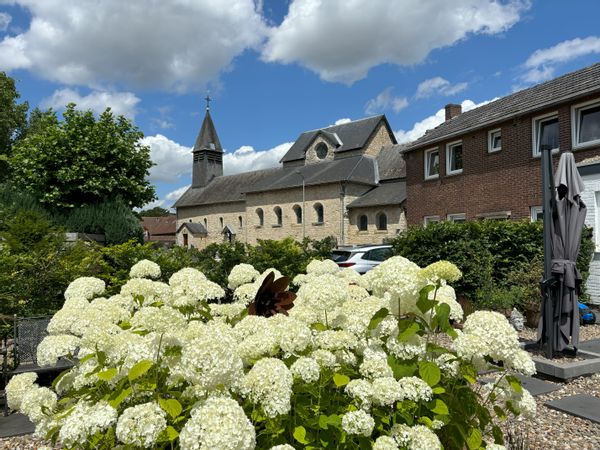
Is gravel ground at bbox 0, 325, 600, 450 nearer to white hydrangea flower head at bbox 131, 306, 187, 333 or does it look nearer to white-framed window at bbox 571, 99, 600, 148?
white hydrangea flower head at bbox 131, 306, 187, 333

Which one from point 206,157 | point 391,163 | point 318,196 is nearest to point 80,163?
point 318,196

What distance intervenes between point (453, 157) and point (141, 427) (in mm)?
17938

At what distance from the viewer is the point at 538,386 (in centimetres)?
504

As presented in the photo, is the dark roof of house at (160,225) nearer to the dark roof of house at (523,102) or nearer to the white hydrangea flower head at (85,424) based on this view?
the dark roof of house at (523,102)

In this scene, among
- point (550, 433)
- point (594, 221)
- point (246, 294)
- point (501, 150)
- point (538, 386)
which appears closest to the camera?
point (246, 294)

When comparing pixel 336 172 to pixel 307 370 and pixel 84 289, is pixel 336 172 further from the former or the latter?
pixel 307 370

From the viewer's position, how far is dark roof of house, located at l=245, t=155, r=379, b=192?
3466 cm

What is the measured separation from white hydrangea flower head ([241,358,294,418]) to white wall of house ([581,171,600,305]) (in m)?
12.0

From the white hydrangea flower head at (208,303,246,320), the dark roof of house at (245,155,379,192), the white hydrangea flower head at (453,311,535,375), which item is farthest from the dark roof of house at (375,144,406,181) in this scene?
the white hydrangea flower head at (453,311,535,375)

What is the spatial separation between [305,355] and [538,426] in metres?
3.19

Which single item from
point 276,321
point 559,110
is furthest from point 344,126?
point 276,321

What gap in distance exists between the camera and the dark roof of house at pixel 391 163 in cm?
3359

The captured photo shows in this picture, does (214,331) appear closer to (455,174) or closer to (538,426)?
(538,426)

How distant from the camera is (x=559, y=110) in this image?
13.3m
